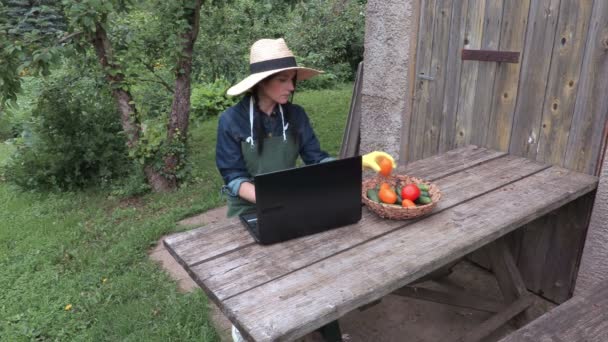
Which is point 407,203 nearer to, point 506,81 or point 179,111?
point 506,81

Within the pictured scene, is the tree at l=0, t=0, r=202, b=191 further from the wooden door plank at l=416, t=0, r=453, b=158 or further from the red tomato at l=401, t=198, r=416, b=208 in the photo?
the red tomato at l=401, t=198, r=416, b=208

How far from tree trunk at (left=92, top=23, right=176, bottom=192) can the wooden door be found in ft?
9.74

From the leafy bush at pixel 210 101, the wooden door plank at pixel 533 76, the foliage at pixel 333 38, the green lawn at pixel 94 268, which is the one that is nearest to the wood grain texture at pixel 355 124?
the green lawn at pixel 94 268

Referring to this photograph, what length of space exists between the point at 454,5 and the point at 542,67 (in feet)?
2.42

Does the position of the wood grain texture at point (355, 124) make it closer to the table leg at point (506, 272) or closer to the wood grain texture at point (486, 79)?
the wood grain texture at point (486, 79)

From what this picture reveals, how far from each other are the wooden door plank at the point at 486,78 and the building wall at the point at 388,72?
58cm

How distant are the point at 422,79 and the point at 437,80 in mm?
144

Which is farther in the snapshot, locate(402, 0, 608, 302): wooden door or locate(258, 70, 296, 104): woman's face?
locate(402, 0, 608, 302): wooden door

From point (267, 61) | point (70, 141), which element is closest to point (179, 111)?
point (70, 141)

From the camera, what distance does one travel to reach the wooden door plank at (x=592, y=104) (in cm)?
253

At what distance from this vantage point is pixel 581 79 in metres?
2.65

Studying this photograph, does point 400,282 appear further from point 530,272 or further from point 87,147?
point 87,147

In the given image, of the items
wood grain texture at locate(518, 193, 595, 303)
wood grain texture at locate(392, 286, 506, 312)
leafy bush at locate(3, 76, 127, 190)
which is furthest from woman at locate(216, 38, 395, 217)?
leafy bush at locate(3, 76, 127, 190)

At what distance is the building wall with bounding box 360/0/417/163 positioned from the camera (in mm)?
3602
